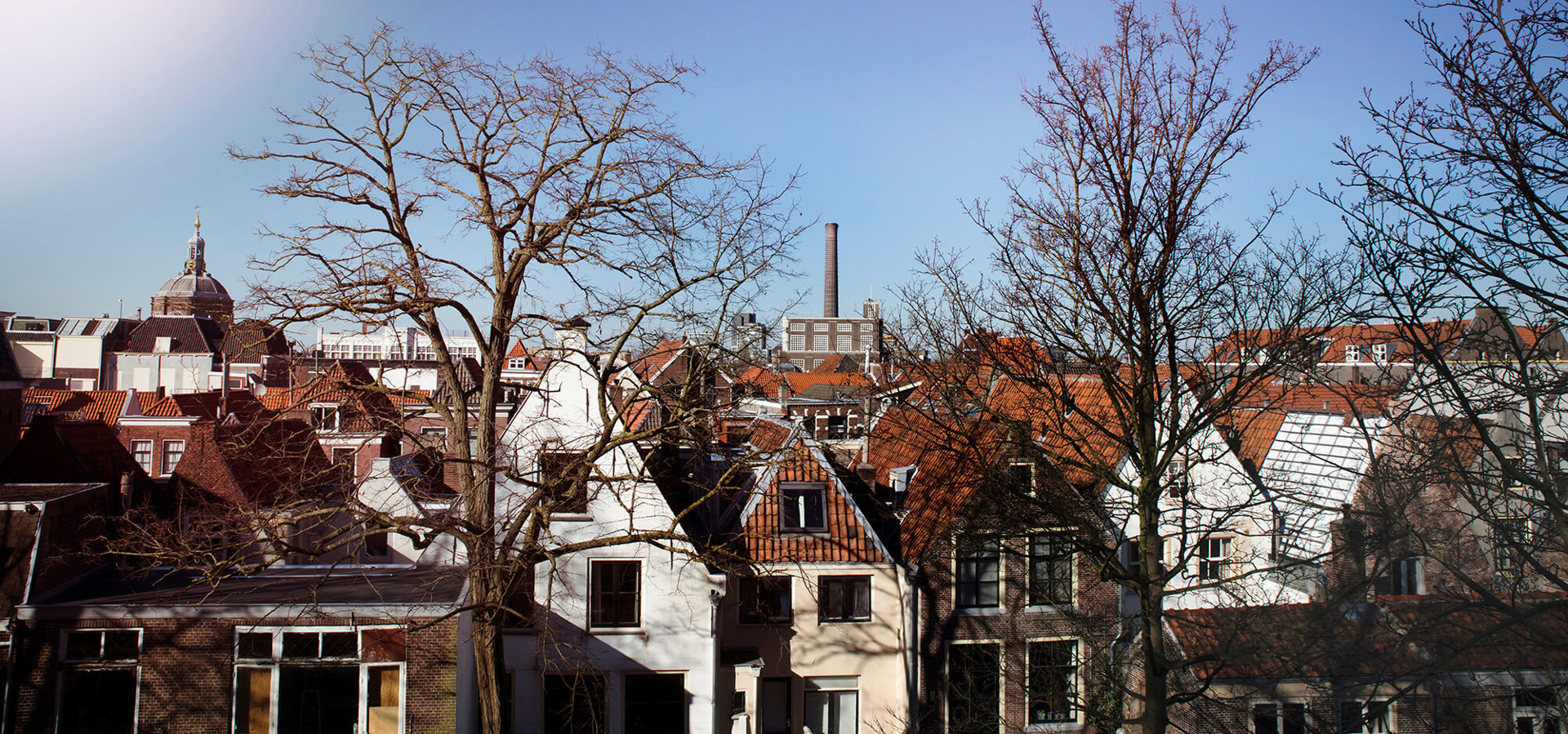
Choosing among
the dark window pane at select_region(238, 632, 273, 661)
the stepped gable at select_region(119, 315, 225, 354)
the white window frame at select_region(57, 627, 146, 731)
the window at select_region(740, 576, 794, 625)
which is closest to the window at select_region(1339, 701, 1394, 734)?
the window at select_region(740, 576, 794, 625)

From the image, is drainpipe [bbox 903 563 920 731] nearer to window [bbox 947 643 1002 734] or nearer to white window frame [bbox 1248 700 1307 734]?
window [bbox 947 643 1002 734]

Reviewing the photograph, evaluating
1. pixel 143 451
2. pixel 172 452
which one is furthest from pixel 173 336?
pixel 172 452

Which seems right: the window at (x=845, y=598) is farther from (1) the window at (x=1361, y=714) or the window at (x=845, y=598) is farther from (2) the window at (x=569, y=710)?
(1) the window at (x=1361, y=714)

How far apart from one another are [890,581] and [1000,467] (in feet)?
13.6

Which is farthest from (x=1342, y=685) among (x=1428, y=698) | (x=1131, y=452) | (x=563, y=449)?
(x=563, y=449)

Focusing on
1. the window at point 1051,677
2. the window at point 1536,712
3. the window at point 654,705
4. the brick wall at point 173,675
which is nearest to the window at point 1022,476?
the window at point 1051,677

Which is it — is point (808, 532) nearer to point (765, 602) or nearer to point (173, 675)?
point (765, 602)

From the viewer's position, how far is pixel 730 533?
1711cm

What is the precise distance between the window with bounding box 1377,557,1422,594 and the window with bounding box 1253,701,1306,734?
5.87ft

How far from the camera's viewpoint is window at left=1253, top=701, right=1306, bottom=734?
1023cm

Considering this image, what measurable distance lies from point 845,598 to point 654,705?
13.3 ft

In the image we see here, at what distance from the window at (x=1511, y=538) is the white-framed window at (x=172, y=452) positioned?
111ft

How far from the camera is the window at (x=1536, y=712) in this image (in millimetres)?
7566

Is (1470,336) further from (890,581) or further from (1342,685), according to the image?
(890,581)
